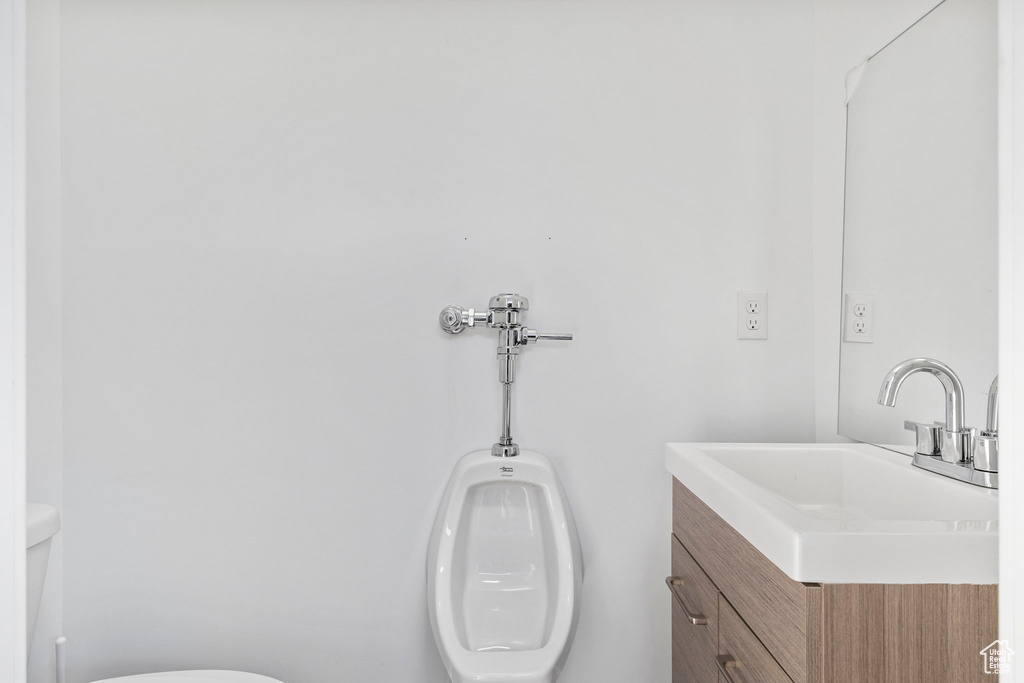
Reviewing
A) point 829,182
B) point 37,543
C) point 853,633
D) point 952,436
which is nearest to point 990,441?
point 952,436

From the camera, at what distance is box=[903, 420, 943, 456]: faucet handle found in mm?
986

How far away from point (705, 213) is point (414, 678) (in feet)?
4.32

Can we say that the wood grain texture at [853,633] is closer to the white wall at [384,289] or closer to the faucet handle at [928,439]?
the faucet handle at [928,439]

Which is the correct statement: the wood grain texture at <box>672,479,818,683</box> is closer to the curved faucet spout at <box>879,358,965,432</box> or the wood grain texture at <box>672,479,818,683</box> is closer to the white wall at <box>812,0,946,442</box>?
the curved faucet spout at <box>879,358,965,432</box>

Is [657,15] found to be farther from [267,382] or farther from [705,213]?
[267,382]

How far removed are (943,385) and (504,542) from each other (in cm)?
92

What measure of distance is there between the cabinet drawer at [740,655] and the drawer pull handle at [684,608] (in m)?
0.06

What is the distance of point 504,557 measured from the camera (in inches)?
53.9

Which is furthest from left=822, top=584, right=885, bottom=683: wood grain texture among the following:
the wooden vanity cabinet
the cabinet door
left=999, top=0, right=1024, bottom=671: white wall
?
the cabinet door

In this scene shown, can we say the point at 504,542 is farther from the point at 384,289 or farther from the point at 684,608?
the point at 384,289

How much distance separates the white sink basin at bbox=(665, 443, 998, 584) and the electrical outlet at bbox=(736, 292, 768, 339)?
30 centimetres

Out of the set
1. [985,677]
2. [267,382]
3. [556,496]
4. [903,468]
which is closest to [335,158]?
[267,382]

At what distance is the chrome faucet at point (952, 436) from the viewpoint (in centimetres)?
88

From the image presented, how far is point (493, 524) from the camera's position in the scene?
4.50ft
